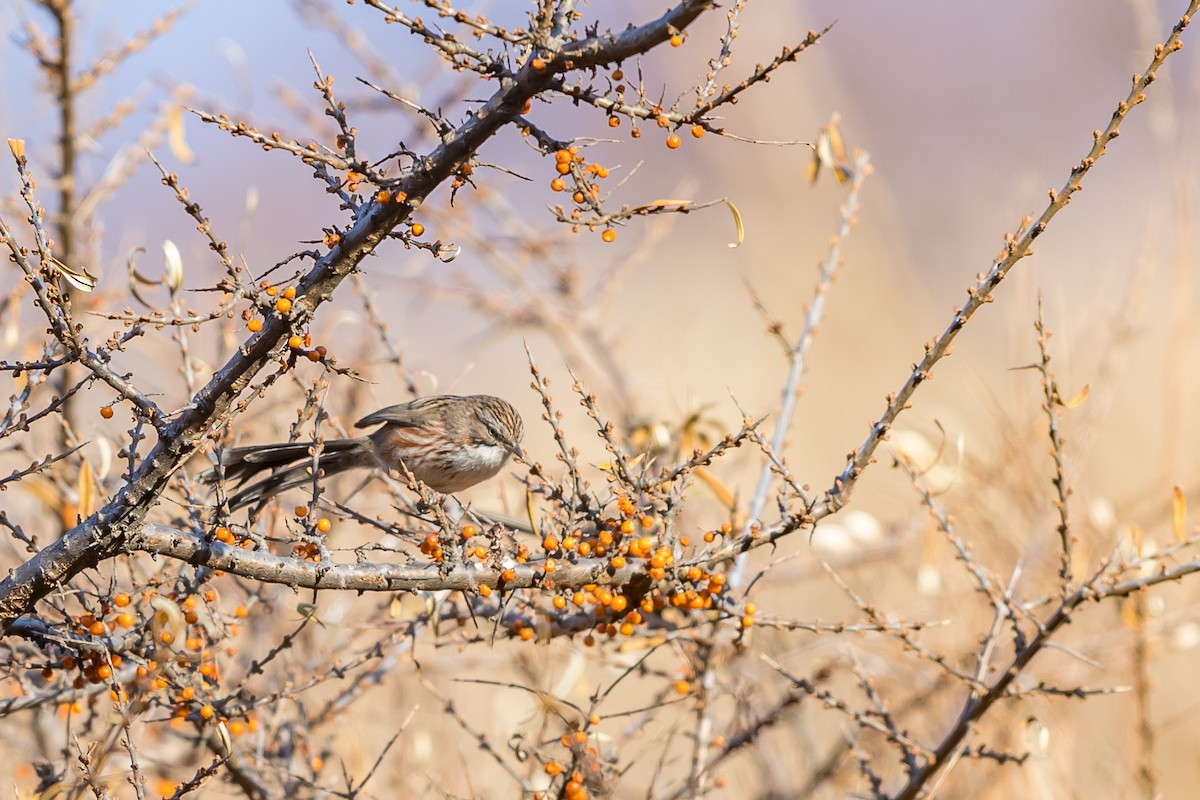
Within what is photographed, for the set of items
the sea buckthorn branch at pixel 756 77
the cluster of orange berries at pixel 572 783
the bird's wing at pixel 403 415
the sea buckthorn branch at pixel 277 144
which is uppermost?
the bird's wing at pixel 403 415

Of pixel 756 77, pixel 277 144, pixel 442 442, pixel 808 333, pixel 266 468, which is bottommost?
pixel 277 144

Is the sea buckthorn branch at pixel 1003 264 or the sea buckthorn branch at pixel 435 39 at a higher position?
the sea buckthorn branch at pixel 1003 264

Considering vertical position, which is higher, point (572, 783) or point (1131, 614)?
point (1131, 614)

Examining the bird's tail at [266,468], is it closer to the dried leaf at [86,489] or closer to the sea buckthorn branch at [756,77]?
the dried leaf at [86,489]

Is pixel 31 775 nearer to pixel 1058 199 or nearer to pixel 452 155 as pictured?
pixel 452 155

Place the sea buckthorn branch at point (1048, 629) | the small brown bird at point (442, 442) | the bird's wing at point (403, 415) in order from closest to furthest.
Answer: the sea buckthorn branch at point (1048, 629)
the bird's wing at point (403, 415)
the small brown bird at point (442, 442)

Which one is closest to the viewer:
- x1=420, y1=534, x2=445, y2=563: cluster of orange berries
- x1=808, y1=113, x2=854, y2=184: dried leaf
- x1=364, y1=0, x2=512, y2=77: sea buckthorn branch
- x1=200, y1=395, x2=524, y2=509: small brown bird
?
x1=364, y1=0, x2=512, y2=77: sea buckthorn branch

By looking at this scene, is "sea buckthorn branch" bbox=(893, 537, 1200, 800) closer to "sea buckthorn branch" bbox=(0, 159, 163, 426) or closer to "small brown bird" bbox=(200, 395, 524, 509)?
"small brown bird" bbox=(200, 395, 524, 509)

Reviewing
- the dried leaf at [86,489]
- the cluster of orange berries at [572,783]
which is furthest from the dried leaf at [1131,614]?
the dried leaf at [86,489]

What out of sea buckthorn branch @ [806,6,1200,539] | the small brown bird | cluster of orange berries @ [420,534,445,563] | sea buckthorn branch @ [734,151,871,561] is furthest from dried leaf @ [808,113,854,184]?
cluster of orange berries @ [420,534,445,563]

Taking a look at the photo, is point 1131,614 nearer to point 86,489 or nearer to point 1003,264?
point 1003,264

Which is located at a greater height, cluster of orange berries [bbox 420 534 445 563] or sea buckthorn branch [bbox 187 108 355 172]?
sea buckthorn branch [bbox 187 108 355 172]

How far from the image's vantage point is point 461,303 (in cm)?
647

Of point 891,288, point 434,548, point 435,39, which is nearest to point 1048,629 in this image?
point 434,548
